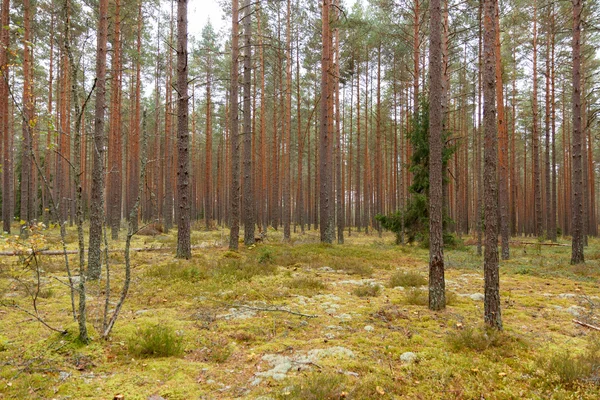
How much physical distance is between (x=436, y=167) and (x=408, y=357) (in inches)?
122

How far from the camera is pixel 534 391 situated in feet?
10.2

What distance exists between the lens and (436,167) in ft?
17.9

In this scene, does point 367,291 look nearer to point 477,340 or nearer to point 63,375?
point 477,340

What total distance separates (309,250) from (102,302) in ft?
23.9

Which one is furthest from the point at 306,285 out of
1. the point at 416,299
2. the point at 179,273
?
the point at 179,273

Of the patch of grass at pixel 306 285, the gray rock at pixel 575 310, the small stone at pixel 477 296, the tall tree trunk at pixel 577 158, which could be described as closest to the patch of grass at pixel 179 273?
the patch of grass at pixel 306 285

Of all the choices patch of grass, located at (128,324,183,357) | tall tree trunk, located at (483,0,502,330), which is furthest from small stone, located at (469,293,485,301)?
patch of grass, located at (128,324,183,357)

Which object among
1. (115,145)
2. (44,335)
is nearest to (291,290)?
(44,335)

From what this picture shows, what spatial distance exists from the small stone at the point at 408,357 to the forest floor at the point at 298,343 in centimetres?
2

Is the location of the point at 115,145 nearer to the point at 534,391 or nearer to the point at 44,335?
the point at 44,335

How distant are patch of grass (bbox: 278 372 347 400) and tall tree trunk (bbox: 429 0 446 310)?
3.10 meters

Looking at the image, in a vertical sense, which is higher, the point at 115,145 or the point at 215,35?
the point at 215,35

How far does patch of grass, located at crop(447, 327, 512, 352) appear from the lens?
4023 millimetres

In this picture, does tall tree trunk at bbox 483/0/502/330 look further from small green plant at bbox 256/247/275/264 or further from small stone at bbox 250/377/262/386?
small green plant at bbox 256/247/275/264
